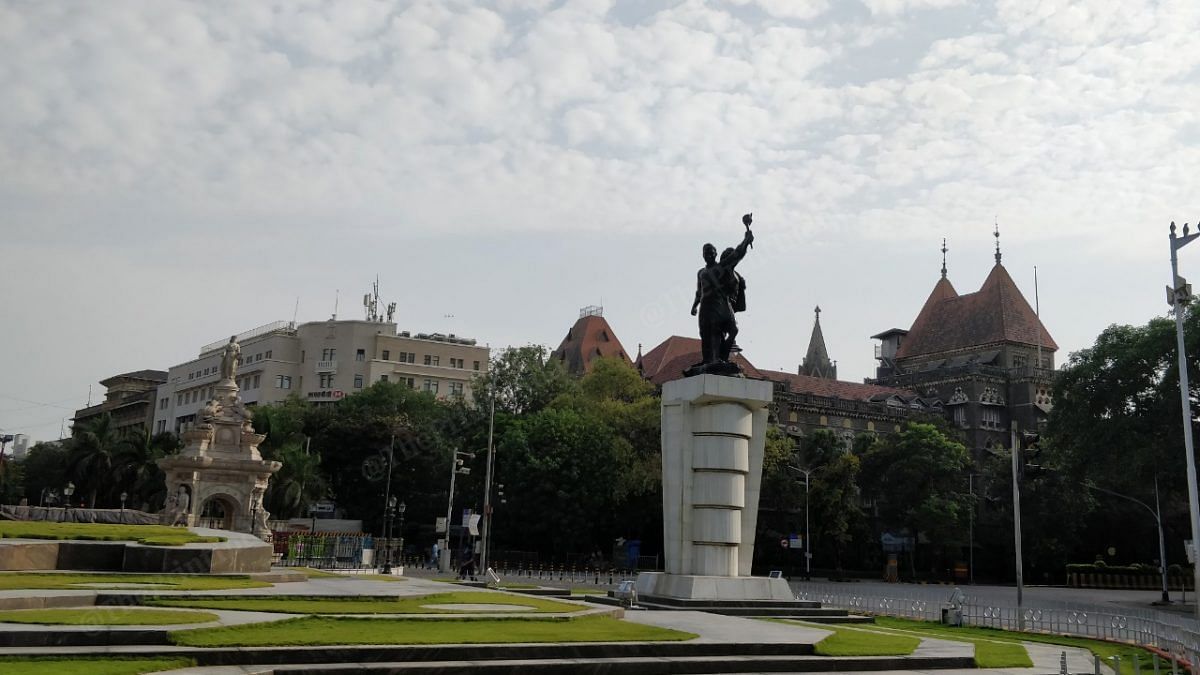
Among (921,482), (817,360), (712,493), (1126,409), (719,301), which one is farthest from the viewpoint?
(817,360)

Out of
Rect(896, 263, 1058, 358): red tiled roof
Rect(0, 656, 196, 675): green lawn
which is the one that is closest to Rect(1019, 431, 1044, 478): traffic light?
Rect(0, 656, 196, 675): green lawn

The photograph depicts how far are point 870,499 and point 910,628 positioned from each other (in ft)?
161

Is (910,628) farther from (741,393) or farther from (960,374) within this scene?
(960,374)

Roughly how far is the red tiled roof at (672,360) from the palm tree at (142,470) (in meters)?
34.0

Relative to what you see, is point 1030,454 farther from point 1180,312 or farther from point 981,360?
point 981,360

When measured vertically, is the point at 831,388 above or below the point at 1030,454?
above

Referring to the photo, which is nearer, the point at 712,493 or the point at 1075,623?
the point at 712,493

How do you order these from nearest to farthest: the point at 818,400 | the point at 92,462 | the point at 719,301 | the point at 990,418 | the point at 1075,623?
the point at 1075,623 < the point at 719,301 < the point at 92,462 < the point at 818,400 < the point at 990,418

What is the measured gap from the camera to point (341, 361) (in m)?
84.8

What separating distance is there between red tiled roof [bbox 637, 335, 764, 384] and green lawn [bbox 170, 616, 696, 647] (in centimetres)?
6188

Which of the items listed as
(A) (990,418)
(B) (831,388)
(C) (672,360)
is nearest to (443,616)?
(C) (672,360)

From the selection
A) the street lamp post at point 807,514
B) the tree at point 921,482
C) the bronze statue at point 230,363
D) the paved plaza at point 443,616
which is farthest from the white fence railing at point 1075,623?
the bronze statue at point 230,363

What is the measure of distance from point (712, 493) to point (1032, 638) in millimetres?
6750

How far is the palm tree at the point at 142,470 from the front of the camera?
186 ft
